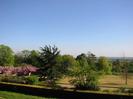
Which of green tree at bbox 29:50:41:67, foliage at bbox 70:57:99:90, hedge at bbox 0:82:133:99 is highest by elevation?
green tree at bbox 29:50:41:67

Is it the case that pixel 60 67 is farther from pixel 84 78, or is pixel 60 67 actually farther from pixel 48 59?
pixel 84 78

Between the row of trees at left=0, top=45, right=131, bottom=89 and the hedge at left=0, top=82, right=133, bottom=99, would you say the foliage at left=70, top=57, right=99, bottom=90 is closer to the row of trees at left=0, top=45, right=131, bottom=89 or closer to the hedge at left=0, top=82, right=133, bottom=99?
the row of trees at left=0, top=45, right=131, bottom=89

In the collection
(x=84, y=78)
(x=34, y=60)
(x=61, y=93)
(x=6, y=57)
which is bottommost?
(x=61, y=93)

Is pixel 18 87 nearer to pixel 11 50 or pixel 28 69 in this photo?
pixel 28 69

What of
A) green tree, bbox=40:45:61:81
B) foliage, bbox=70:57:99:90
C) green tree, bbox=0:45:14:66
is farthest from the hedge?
green tree, bbox=0:45:14:66

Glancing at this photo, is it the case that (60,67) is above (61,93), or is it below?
above

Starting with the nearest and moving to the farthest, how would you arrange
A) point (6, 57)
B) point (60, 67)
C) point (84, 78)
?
point (84, 78)
point (60, 67)
point (6, 57)

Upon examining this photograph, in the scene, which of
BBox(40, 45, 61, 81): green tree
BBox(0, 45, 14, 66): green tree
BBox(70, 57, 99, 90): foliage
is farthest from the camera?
BBox(0, 45, 14, 66): green tree

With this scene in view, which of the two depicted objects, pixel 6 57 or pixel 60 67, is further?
pixel 6 57

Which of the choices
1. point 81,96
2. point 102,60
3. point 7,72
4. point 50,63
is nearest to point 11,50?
point 102,60

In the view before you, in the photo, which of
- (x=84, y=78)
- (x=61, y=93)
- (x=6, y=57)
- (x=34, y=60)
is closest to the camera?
(x=61, y=93)

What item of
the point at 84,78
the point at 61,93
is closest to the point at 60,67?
the point at 84,78

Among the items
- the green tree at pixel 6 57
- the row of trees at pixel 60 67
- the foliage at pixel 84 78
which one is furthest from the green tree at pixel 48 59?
the green tree at pixel 6 57

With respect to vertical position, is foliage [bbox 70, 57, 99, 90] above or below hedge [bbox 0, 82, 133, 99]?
above
